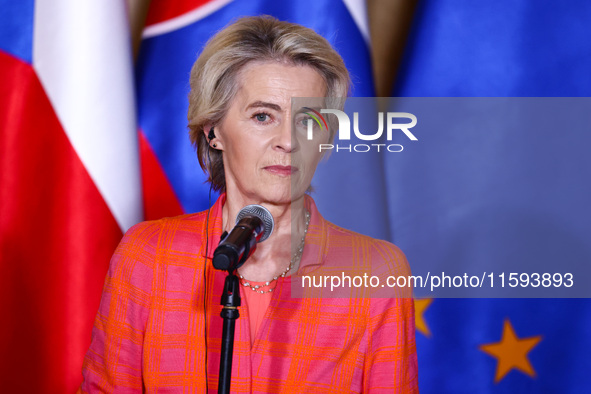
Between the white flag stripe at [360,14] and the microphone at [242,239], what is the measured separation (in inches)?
39.7

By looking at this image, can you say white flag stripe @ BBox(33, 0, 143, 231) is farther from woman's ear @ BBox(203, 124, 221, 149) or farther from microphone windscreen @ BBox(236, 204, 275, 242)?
microphone windscreen @ BBox(236, 204, 275, 242)

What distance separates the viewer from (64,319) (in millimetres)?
1721

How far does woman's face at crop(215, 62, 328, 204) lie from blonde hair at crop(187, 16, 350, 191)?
0.7 inches

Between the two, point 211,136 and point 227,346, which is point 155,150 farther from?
point 227,346

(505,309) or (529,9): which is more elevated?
(529,9)

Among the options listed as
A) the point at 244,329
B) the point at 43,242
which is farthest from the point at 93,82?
the point at 244,329

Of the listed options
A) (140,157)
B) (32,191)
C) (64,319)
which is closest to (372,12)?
(140,157)

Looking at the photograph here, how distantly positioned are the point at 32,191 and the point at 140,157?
Answer: 307 mm

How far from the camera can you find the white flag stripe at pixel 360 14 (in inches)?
68.6

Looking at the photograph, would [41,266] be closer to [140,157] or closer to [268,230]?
[140,157]

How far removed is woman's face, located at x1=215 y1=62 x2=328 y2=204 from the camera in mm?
1270

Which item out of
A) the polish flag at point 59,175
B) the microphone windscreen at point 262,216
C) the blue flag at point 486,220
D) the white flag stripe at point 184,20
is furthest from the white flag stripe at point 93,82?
the microphone windscreen at point 262,216

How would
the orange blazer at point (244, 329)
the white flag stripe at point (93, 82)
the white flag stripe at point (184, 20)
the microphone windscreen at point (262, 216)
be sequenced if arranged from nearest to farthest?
the microphone windscreen at point (262, 216) → the orange blazer at point (244, 329) → the white flag stripe at point (93, 82) → the white flag stripe at point (184, 20)

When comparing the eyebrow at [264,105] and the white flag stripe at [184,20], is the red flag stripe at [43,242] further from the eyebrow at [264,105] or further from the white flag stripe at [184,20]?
the eyebrow at [264,105]
